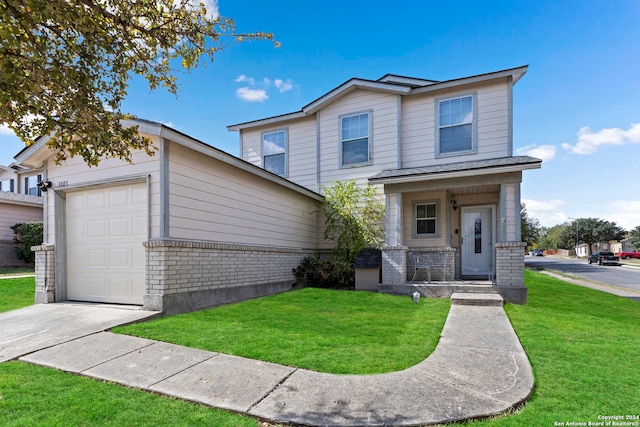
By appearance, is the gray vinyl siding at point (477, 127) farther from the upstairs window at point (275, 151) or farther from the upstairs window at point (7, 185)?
the upstairs window at point (7, 185)

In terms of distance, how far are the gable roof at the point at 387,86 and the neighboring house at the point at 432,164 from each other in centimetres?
3

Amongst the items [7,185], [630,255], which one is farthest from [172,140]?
[630,255]

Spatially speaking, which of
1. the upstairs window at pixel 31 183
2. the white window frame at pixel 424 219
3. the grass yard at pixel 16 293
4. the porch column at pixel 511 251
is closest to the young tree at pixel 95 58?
the grass yard at pixel 16 293

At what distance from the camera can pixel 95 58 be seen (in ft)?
12.6

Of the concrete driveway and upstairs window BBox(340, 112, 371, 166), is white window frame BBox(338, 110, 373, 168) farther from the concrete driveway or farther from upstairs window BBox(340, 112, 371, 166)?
the concrete driveway

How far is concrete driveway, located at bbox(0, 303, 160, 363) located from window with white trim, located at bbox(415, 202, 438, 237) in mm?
7775

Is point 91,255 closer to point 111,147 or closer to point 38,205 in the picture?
point 111,147

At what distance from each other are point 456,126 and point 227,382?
9.69 metres

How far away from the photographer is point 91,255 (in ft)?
23.1

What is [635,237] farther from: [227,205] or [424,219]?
[227,205]

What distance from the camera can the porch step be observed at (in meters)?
7.17

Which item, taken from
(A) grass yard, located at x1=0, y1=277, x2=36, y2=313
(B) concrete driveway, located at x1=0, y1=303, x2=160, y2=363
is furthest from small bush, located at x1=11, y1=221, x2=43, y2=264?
(B) concrete driveway, located at x1=0, y1=303, x2=160, y2=363

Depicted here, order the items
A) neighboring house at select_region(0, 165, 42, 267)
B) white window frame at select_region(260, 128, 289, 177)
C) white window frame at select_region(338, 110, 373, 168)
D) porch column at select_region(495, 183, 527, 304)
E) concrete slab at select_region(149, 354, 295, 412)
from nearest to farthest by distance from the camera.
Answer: concrete slab at select_region(149, 354, 295, 412) < porch column at select_region(495, 183, 527, 304) < white window frame at select_region(338, 110, 373, 168) < white window frame at select_region(260, 128, 289, 177) < neighboring house at select_region(0, 165, 42, 267)

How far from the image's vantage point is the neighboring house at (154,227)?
6.07 metres
